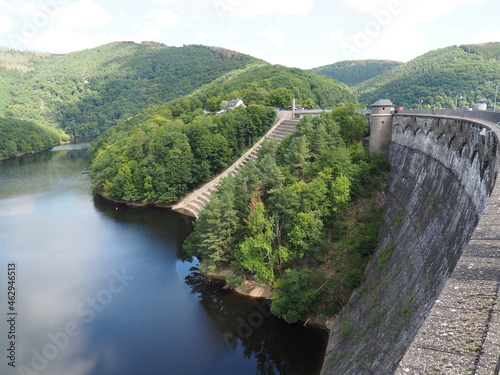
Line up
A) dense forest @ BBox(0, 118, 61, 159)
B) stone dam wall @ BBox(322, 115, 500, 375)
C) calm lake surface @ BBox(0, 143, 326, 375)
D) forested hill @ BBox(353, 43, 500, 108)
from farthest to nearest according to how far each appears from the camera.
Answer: dense forest @ BBox(0, 118, 61, 159) < forested hill @ BBox(353, 43, 500, 108) < calm lake surface @ BBox(0, 143, 326, 375) < stone dam wall @ BBox(322, 115, 500, 375)

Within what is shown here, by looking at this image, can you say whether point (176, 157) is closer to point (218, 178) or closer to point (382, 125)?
point (218, 178)

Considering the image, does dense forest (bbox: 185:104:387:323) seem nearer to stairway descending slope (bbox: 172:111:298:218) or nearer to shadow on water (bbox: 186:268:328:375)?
shadow on water (bbox: 186:268:328:375)

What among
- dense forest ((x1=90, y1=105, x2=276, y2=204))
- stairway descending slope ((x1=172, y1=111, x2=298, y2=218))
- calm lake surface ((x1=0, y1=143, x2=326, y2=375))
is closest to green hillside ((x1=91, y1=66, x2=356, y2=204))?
dense forest ((x1=90, y1=105, x2=276, y2=204))

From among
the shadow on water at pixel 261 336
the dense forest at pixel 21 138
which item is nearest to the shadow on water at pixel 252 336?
the shadow on water at pixel 261 336

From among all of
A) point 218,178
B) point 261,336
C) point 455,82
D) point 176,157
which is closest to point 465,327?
point 261,336

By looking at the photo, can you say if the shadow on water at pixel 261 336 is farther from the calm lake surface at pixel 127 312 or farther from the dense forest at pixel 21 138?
the dense forest at pixel 21 138

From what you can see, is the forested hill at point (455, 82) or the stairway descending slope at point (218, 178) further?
the forested hill at point (455, 82)

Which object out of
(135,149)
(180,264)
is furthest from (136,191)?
(180,264)
